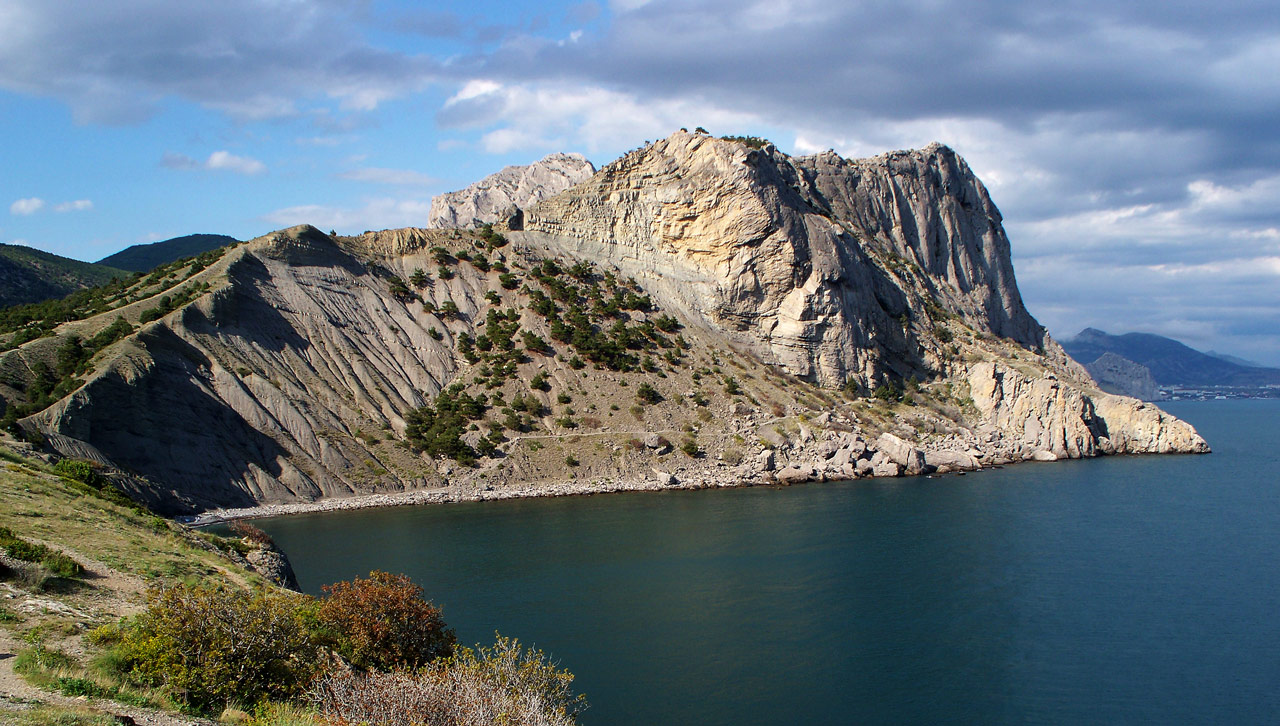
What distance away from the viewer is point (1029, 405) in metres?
74.4

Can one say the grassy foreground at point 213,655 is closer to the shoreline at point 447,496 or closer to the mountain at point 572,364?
the shoreline at point 447,496

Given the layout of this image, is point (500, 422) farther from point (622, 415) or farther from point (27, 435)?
point (27, 435)

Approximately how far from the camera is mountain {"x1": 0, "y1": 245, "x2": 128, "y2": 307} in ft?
293

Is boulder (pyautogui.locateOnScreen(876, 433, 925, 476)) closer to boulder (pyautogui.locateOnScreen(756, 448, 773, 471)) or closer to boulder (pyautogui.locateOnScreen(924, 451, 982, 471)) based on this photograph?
boulder (pyautogui.locateOnScreen(924, 451, 982, 471))

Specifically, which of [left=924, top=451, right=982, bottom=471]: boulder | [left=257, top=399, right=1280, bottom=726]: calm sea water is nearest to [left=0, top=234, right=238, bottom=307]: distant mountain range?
[left=257, top=399, right=1280, bottom=726]: calm sea water

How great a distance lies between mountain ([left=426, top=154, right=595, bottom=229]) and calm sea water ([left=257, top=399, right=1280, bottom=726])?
89.9 metres

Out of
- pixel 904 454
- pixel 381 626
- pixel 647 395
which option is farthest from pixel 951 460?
pixel 381 626

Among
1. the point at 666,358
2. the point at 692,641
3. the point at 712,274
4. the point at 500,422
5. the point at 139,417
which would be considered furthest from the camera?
the point at 712,274

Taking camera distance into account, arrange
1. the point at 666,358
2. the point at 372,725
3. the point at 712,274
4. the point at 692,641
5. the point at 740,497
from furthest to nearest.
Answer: the point at 712,274
the point at 666,358
the point at 740,497
the point at 692,641
the point at 372,725

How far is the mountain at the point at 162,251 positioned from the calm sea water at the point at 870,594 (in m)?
120

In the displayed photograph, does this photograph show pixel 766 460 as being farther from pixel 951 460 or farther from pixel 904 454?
pixel 951 460

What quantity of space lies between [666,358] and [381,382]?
24.5 meters

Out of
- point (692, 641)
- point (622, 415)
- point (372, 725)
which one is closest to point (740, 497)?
point (622, 415)

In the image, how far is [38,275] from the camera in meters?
95.7
